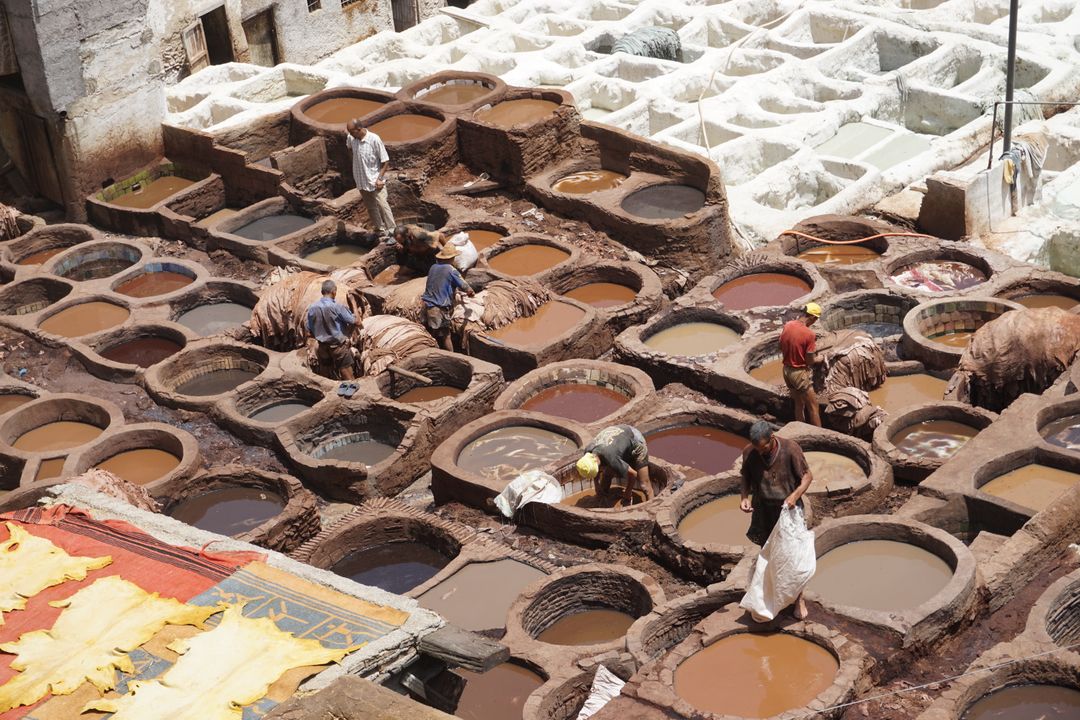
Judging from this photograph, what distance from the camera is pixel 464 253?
18.1m

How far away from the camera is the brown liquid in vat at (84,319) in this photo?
1825cm

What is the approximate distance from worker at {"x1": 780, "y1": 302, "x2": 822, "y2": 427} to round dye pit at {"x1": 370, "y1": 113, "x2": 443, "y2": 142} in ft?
26.4

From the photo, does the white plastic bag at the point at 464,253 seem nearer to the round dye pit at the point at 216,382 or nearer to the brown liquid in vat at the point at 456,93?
the round dye pit at the point at 216,382

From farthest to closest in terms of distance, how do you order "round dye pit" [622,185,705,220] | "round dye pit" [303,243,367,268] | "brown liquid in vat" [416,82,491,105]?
"brown liquid in vat" [416,82,491,105] < "round dye pit" [303,243,367,268] < "round dye pit" [622,185,705,220]

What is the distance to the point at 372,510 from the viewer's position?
14.2 meters

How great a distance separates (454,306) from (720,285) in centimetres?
329

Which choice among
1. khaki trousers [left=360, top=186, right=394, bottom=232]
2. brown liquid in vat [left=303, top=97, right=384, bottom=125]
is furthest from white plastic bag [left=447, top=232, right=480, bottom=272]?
brown liquid in vat [left=303, top=97, right=384, bottom=125]

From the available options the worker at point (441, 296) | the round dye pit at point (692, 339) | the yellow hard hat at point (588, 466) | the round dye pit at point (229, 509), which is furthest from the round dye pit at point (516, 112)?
the yellow hard hat at point (588, 466)

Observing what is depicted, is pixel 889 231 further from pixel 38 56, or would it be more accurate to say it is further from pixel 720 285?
pixel 38 56

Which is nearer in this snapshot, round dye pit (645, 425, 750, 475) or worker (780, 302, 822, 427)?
worker (780, 302, 822, 427)

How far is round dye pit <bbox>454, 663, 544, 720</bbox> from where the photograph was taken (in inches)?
456

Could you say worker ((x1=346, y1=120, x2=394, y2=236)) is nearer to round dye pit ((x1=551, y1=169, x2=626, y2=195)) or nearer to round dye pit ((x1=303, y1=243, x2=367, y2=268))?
round dye pit ((x1=303, y1=243, x2=367, y2=268))

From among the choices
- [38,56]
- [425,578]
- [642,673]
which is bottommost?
[425,578]

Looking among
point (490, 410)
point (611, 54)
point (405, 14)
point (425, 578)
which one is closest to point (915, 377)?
point (490, 410)
